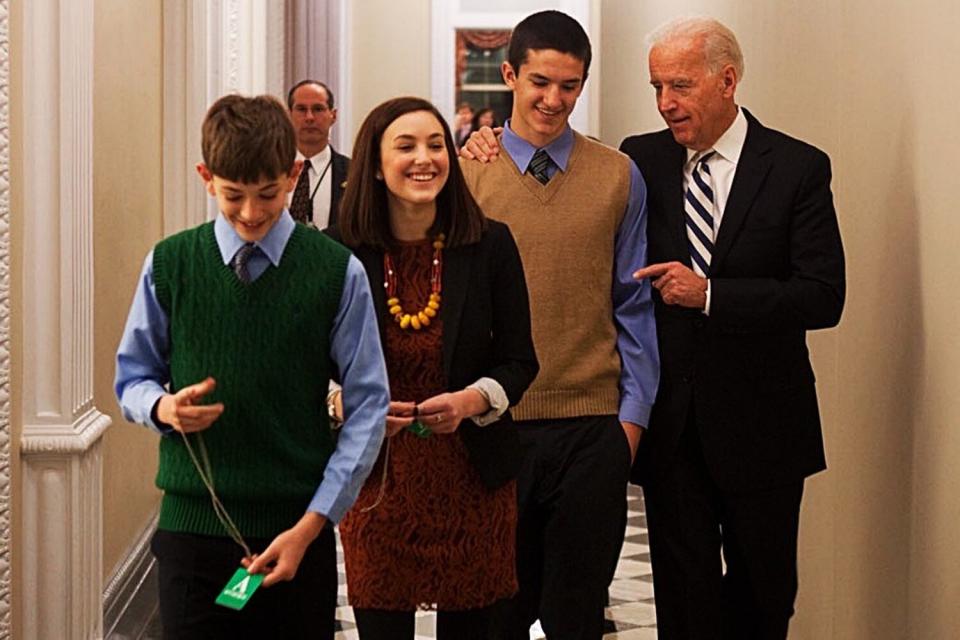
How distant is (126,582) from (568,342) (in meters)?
2.66

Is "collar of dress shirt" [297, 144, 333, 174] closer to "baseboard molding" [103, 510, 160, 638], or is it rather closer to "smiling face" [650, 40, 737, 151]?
"baseboard molding" [103, 510, 160, 638]

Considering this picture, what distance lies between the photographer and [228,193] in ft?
8.77

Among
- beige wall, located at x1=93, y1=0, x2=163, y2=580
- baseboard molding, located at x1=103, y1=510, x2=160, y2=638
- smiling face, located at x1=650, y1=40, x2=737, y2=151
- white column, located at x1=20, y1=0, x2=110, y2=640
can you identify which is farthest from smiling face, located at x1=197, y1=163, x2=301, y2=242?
baseboard molding, located at x1=103, y1=510, x2=160, y2=638

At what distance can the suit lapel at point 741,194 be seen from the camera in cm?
388

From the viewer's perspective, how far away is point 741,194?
153 inches

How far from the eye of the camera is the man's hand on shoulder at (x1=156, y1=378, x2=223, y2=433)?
2510mm

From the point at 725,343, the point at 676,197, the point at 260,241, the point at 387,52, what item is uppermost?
the point at 387,52

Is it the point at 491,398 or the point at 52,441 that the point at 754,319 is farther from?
the point at 52,441

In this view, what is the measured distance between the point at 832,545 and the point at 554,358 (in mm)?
1421

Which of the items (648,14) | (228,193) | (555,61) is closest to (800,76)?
(555,61)

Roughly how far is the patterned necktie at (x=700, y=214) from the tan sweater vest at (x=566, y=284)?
0.23m

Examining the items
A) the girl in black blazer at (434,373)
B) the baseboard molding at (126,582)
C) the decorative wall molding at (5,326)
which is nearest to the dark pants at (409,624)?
the girl in black blazer at (434,373)

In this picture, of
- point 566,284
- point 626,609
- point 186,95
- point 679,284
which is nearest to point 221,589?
point 566,284

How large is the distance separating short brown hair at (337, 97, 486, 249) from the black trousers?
0.98 m
